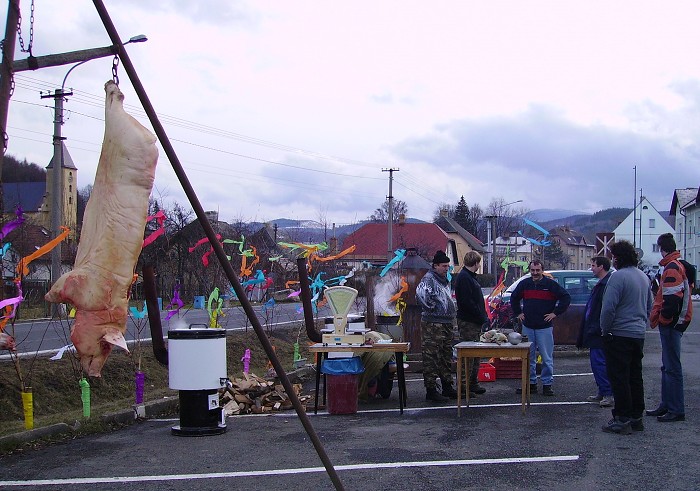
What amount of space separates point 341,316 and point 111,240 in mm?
5836

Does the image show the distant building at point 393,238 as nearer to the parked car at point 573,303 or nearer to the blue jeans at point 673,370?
the parked car at point 573,303

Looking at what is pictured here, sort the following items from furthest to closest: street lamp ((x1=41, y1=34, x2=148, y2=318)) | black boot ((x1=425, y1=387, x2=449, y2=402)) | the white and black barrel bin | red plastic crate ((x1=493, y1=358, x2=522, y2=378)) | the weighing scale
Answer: street lamp ((x1=41, y1=34, x2=148, y2=318)) → red plastic crate ((x1=493, y1=358, x2=522, y2=378)) → black boot ((x1=425, y1=387, x2=449, y2=402)) → the weighing scale → the white and black barrel bin

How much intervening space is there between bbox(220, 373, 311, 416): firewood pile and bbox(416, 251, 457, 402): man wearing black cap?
178cm

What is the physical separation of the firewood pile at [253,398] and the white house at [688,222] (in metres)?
61.6

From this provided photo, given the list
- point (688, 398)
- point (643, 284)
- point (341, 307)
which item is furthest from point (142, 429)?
point (688, 398)

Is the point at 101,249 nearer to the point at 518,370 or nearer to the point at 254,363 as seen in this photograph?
the point at 518,370

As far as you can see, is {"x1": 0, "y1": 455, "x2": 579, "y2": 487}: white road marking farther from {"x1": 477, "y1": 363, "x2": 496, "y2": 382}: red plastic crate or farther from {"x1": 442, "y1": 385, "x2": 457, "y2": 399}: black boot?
{"x1": 477, "y1": 363, "x2": 496, "y2": 382}: red plastic crate

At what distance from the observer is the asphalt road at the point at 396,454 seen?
6.40 m

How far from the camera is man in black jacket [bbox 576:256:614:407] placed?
1000 cm

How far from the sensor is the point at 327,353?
10125mm

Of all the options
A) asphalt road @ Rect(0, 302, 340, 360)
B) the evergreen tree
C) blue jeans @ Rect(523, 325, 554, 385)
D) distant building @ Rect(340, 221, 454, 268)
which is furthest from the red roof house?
blue jeans @ Rect(523, 325, 554, 385)

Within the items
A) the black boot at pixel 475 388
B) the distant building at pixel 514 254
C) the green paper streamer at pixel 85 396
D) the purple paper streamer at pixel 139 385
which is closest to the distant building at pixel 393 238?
the distant building at pixel 514 254

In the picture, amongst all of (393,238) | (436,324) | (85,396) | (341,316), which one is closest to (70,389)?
(85,396)

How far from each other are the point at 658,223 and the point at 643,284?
329 feet
